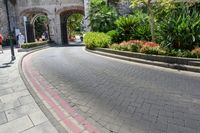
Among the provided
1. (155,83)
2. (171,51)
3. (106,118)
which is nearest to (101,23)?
(171,51)

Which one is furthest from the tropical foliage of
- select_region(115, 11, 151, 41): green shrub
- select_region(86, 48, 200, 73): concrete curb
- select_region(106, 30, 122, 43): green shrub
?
select_region(86, 48, 200, 73): concrete curb

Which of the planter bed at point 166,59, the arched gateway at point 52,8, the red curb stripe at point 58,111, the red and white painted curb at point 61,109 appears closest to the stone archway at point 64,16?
the arched gateway at point 52,8

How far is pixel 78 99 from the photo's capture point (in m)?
6.80

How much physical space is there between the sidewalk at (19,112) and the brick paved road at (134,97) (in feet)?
3.30

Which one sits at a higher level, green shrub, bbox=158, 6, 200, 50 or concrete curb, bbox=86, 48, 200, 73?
green shrub, bbox=158, 6, 200, 50

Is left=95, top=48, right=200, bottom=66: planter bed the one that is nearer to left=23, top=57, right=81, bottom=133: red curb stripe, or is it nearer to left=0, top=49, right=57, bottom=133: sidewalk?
left=23, top=57, right=81, bottom=133: red curb stripe

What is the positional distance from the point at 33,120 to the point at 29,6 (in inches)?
1226

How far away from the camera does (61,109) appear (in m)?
6.01

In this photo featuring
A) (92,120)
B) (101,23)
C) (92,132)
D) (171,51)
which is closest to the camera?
(92,132)

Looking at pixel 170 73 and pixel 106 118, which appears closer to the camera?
pixel 106 118

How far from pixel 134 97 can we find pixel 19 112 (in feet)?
10.4

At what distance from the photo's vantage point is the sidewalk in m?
4.95

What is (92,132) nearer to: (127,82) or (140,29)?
(127,82)

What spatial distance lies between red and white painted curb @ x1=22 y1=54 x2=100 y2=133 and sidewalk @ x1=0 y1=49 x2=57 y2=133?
0.31 metres
